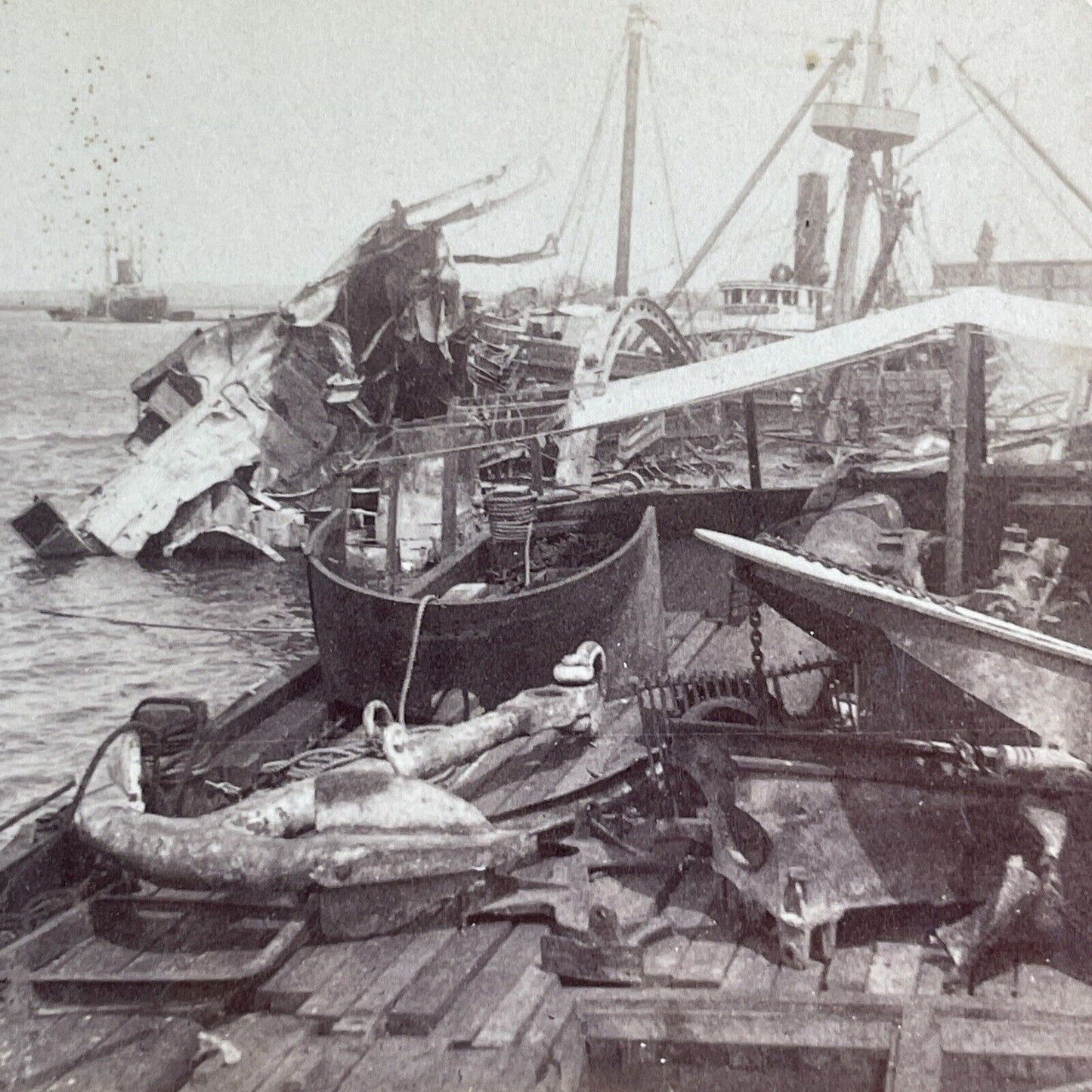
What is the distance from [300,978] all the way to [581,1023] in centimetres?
129

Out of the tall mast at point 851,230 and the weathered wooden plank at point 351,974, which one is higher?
the tall mast at point 851,230

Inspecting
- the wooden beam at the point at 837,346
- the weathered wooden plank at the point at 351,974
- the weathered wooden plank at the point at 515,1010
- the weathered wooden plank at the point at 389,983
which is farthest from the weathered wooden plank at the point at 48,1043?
the wooden beam at the point at 837,346

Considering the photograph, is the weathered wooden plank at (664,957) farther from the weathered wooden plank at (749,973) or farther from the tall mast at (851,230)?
the tall mast at (851,230)

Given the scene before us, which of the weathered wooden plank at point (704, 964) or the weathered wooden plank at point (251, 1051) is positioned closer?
the weathered wooden plank at point (251, 1051)

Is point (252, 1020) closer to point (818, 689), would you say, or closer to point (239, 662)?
point (818, 689)

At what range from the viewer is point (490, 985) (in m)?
4.05

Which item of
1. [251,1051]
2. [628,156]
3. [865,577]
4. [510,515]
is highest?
[628,156]

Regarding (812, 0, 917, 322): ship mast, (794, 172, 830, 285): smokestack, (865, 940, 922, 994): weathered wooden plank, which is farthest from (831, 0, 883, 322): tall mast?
(865, 940, 922, 994): weathered wooden plank

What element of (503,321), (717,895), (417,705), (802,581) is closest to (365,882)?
(717,895)

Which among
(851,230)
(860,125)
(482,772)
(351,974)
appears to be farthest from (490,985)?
(851,230)

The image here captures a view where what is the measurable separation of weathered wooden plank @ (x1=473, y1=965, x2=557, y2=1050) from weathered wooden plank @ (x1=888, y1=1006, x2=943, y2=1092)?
132 cm

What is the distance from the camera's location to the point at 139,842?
4.59 m

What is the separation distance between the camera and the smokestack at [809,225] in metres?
42.8

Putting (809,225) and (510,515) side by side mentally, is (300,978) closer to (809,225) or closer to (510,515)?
(510,515)
